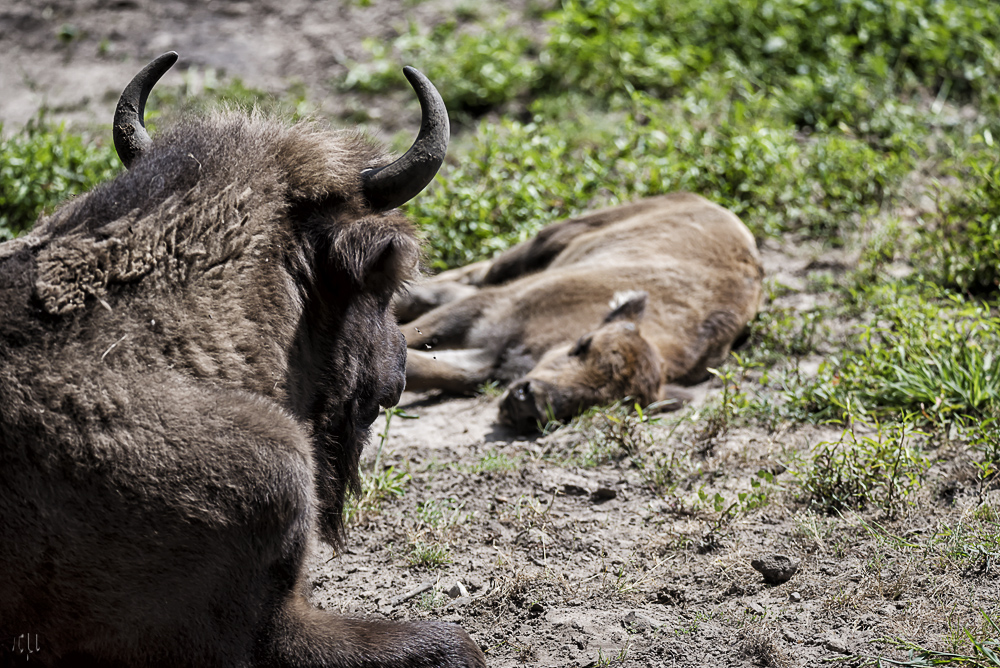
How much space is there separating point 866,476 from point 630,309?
2.35 meters

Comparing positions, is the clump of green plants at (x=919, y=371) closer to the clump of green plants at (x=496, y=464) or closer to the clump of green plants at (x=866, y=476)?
the clump of green plants at (x=866, y=476)

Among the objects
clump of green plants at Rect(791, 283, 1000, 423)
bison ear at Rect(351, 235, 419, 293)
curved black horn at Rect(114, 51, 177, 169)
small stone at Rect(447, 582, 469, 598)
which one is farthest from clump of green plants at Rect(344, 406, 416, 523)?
clump of green plants at Rect(791, 283, 1000, 423)

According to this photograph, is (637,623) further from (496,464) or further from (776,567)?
(496,464)

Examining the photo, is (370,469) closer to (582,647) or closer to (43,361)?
(582,647)

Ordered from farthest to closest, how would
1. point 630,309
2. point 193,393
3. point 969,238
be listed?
point 969,238 → point 630,309 → point 193,393

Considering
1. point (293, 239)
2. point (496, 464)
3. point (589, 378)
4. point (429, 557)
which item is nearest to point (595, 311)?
point (589, 378)

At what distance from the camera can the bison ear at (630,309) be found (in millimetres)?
6180

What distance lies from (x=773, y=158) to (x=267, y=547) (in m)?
6.08

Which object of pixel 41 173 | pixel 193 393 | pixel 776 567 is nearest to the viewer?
pixel 193 393

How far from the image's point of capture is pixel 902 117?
8.58 metres

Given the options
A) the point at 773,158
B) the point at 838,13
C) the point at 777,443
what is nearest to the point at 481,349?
the point at 777,443

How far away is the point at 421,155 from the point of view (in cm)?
315

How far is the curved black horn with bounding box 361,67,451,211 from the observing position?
316 cm

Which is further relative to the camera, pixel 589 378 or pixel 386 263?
pixel 589 378
